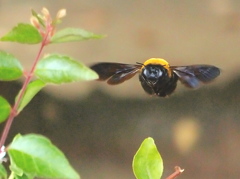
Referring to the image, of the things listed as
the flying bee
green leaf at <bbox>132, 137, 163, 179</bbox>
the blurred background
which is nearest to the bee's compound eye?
the flying bee

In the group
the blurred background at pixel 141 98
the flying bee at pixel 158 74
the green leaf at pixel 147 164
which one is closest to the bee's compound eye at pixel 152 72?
the flying bee at pixel 158 74

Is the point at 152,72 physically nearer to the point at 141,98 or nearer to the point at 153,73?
the point at 153,73

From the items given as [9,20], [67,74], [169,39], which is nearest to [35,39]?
[67,74]

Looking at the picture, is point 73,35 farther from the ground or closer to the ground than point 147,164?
farther from the ground

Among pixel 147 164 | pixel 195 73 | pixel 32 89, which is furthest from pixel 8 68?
pixel 195 73

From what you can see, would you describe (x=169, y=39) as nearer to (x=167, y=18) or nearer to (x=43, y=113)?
(x=167, y=18)

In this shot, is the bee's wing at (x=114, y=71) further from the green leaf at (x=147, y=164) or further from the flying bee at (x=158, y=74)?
the green leaf at (x=147, y=164)
